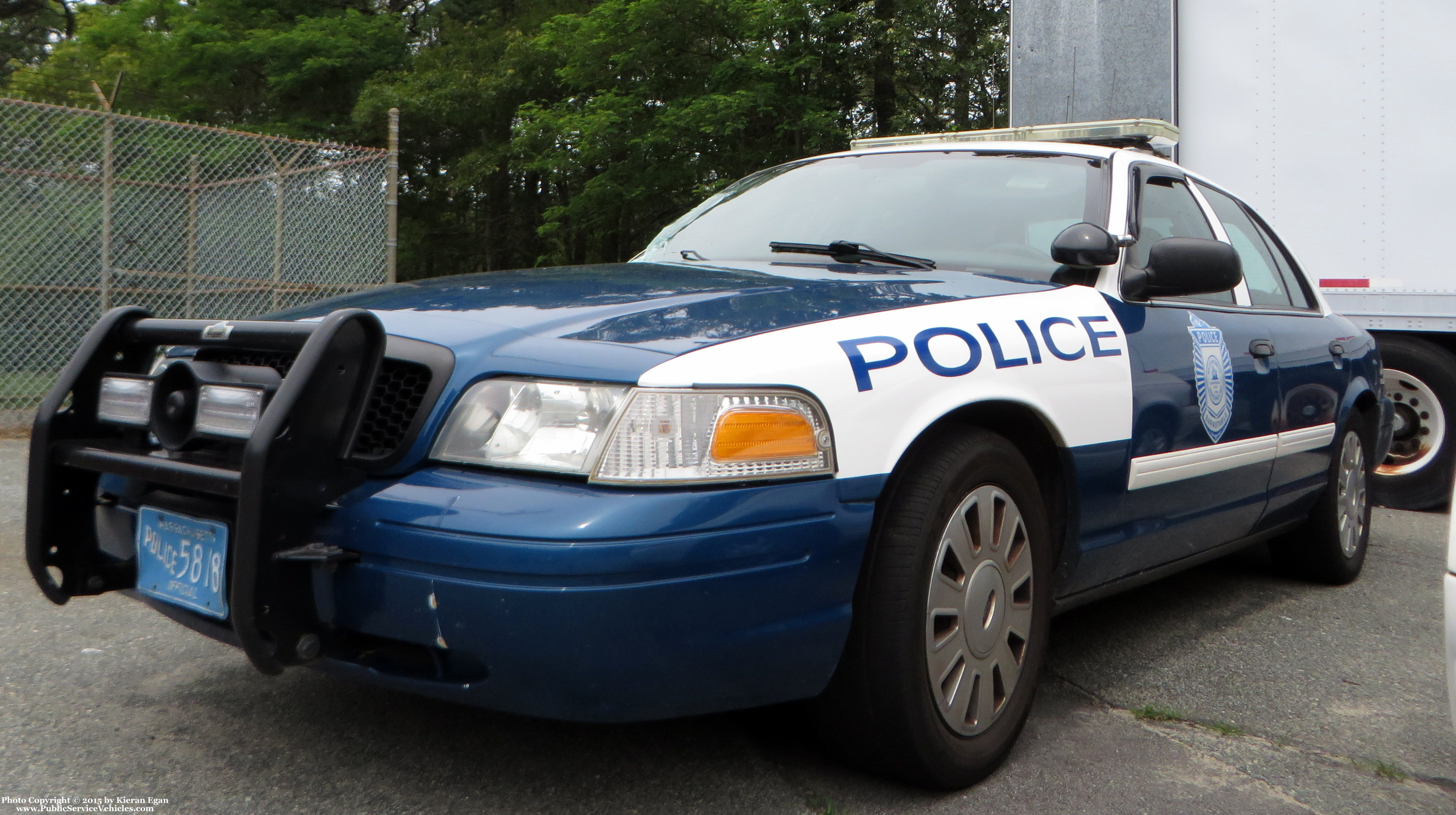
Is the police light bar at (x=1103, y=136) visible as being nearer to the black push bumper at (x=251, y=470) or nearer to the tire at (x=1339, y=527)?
the tire at (x=1339, y=527)

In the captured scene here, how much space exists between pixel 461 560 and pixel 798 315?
0.81m

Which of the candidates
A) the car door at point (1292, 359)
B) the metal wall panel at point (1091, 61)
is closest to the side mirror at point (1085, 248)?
the car door at point (1292, 359)

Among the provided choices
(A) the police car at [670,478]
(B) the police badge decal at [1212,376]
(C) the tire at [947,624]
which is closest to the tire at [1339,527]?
(B) the police badge decal at [1212,376]

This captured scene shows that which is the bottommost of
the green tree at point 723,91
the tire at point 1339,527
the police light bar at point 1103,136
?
the tire at point 1339,527

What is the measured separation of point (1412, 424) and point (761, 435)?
5.87m

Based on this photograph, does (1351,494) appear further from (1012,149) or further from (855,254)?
(855,254)

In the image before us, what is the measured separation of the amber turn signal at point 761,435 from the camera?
6.84 feet

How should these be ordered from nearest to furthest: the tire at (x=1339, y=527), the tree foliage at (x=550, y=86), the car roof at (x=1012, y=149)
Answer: the car roof at (x=1012, y=149)
the tire at (x=1339, y=527)
the tree foliage at (x=550, y=86)

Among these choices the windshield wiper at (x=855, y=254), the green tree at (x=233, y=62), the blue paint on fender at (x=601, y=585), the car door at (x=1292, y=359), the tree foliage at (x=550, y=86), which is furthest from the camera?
the green tree at (x=233, y=62)

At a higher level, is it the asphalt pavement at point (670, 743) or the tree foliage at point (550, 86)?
A: the tree foliage at point (550, 86)

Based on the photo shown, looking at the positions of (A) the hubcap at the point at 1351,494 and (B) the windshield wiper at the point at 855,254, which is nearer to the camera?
(B) the windshield wiper at the point at 855,254

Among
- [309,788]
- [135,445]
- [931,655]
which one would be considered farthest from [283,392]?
[931,655]

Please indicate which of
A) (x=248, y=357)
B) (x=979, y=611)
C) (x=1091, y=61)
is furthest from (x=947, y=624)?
(x=1091, y=61)

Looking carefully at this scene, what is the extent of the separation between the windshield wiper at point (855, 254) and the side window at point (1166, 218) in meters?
0.59
